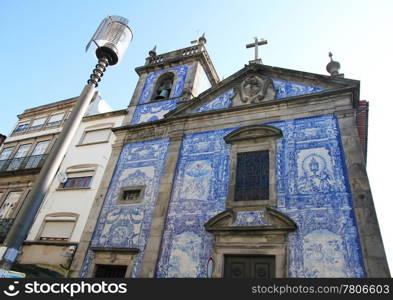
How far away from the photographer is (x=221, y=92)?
33.9 feet

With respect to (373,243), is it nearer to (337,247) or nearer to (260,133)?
(337,247)

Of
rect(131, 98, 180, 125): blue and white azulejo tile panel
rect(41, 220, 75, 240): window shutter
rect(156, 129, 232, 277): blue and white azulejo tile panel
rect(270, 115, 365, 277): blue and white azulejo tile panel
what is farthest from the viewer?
rect(131, 98, 180, 125): blue and white azulejo tile panel

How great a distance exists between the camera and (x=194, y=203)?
26.6 ft

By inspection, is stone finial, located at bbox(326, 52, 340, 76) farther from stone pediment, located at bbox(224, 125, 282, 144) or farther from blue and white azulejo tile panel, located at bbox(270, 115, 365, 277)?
stone pediment, located at bbox(224, 125, 282, 144)

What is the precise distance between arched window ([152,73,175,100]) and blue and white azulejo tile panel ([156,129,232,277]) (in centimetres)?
323

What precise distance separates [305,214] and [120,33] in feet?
18.4

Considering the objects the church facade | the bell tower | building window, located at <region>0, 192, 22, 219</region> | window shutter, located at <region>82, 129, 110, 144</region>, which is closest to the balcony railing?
building window, located at <region>0, 192, 22, 219</region>

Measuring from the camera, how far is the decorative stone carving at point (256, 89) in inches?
371

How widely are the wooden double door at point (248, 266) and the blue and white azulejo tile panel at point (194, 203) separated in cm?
55

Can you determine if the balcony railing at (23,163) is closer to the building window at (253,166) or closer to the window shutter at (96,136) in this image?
the window shutter at (96,136)

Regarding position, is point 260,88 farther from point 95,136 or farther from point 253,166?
point 95,136

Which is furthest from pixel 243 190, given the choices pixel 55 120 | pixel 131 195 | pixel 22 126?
pixel 22 126

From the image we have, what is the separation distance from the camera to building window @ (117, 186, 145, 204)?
9.07 metres

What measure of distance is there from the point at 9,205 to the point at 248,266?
11.3m
